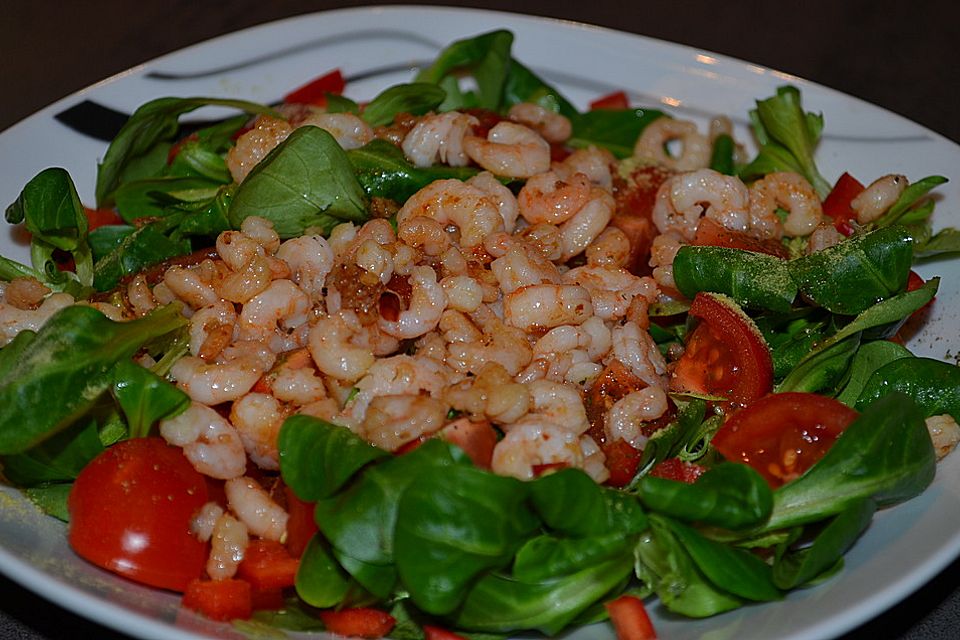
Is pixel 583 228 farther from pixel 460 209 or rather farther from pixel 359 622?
pixel 359 622

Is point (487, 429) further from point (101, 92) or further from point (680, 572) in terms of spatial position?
point (101, 92)

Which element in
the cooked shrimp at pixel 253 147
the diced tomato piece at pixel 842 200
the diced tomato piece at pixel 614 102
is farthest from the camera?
A: the diced tomato piece at pixel 614 102

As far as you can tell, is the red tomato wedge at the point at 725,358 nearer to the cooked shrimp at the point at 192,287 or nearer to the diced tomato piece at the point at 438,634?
the diced tomato piece at the point at 438,634

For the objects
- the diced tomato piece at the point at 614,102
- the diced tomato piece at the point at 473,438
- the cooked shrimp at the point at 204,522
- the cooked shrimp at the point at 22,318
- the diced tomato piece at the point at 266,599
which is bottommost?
the diced tomato piece at the point at 266,599

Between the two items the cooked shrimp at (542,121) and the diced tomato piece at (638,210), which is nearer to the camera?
the diced tomato piece at (638,210)

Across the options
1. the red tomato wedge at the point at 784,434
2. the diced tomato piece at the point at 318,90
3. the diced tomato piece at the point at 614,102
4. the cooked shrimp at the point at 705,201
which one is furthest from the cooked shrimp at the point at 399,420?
the diced tomato piece at the point at 614,102

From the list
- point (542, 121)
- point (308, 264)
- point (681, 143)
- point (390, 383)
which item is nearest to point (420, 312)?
point (390, 383)
